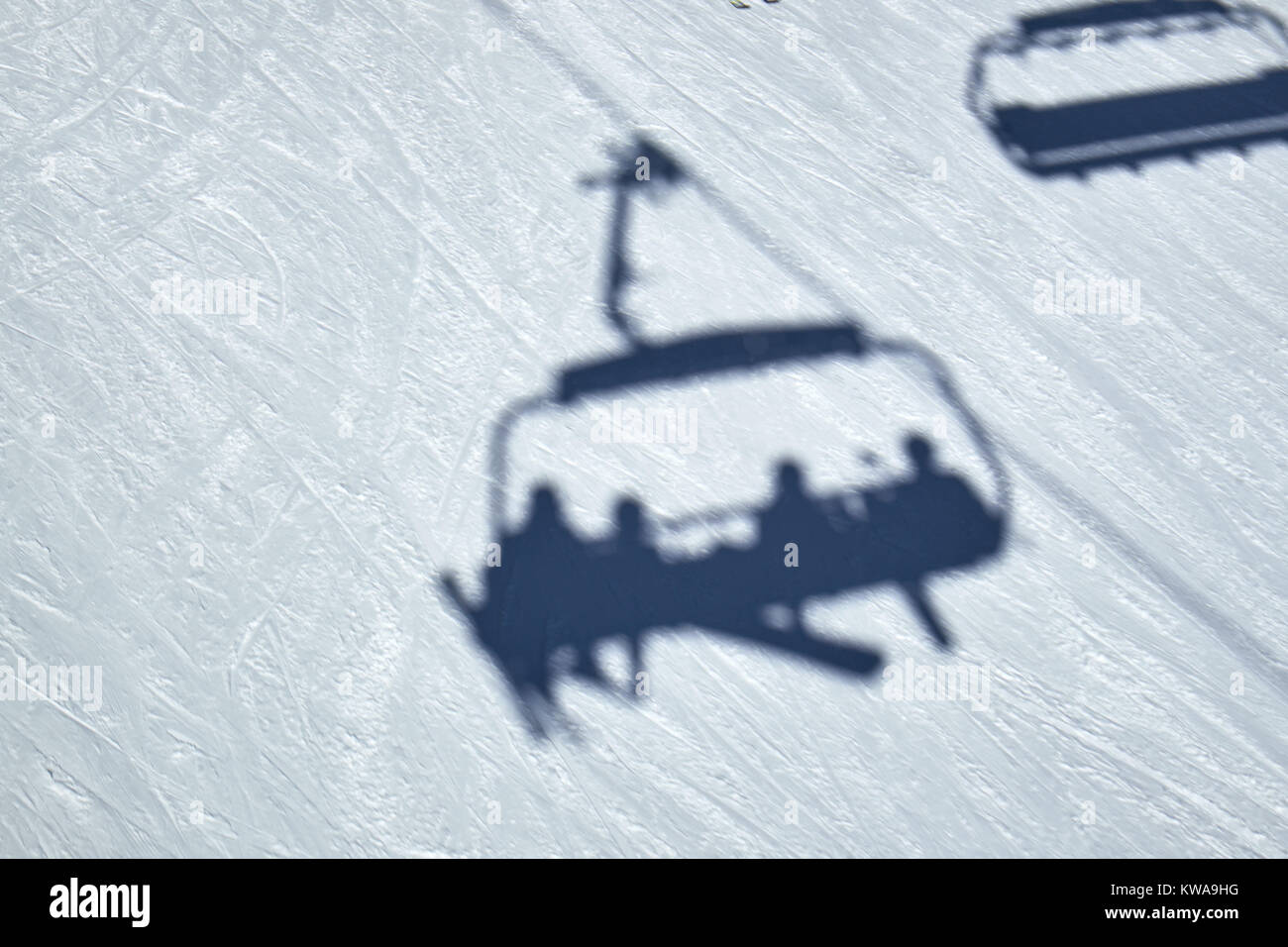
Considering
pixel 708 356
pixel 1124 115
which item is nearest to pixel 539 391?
pixel 708 356

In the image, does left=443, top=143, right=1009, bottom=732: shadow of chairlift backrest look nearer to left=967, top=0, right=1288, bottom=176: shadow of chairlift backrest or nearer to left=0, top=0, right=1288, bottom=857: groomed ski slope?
left=0, top=0, right=1288, bottom=857: groomed ski slope

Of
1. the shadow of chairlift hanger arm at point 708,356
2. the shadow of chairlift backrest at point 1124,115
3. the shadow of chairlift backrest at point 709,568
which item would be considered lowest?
the shadow of chairlift backrest at point 709,568

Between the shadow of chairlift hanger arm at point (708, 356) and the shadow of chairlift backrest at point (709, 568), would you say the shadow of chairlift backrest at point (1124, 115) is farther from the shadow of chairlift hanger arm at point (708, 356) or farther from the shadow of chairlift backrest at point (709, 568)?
the shadow of chairlift backrest at point (709, 568)

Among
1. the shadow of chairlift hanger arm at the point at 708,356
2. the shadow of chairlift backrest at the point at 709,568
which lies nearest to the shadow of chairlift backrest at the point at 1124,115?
the shadow of chairlift hanger arm at the point at 708,356

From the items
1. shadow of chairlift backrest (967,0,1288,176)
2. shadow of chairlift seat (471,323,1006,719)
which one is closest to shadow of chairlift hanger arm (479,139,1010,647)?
shadow of chairlift seat (471,323,1006,719)
